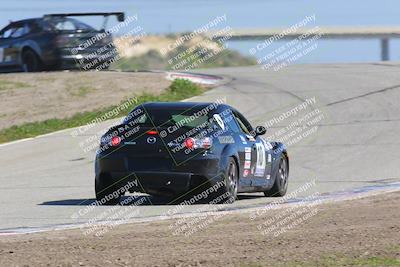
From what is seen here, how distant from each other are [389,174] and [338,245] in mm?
8662

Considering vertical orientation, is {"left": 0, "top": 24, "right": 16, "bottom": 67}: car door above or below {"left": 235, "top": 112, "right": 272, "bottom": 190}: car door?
below

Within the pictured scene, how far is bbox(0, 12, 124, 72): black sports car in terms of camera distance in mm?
31328

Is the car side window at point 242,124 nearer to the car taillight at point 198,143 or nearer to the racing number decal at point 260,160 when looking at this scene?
the racing number decal at point 260,160

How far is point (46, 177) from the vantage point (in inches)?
723

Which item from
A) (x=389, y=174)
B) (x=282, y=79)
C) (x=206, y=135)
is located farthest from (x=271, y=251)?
(x=282, y=79)

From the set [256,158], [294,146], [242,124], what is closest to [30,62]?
[294,146]

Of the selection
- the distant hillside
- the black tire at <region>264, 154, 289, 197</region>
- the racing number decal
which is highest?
the racing number decal

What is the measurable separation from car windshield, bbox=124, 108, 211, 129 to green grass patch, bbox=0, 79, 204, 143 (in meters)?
10.6

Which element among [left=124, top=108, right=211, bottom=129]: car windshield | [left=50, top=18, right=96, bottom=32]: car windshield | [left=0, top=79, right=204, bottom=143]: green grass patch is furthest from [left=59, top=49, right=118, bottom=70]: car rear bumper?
[left=124, top=108, right=211, bottom=129]: car windshield

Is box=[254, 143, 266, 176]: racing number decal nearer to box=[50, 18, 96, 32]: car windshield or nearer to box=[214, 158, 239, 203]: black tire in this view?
box=[214, 158, 239, 203]: black tire

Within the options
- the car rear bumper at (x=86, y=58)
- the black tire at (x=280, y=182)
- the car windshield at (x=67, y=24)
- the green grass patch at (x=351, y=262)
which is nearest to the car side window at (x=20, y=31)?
the car windshield at (x=67, y=24)

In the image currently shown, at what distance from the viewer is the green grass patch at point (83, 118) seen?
80.0 feet

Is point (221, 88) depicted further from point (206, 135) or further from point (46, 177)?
point (206, 135)

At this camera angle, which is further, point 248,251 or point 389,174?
point 389,174
